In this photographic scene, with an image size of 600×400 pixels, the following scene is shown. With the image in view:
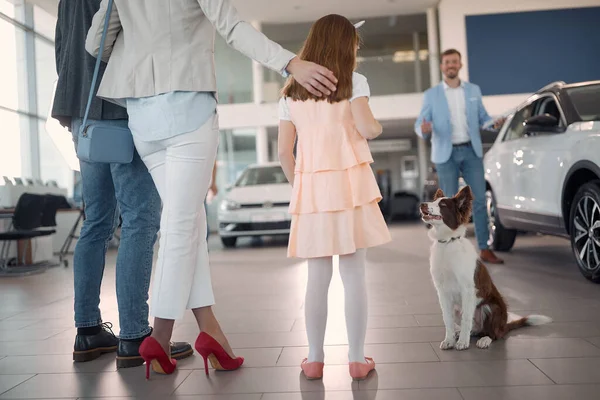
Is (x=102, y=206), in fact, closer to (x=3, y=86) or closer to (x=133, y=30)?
(x=133, y=30)

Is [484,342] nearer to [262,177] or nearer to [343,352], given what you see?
[343,352]

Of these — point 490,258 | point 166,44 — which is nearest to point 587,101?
point 490,258

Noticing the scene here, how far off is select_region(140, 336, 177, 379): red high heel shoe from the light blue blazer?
3484 millimetres

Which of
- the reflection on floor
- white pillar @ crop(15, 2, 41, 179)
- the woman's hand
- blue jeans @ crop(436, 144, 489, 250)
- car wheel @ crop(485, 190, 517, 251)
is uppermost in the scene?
white pillar @ crop(15, 2, 41, 179)

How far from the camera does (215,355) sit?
7.15ft

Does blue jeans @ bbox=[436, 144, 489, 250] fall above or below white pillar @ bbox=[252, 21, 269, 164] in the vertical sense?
below

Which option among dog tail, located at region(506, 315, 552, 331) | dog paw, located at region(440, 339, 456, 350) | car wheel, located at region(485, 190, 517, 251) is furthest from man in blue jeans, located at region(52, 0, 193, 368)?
car wheel, located at region(485, 190, 517, 251)

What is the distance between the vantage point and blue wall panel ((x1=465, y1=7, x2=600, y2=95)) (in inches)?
566

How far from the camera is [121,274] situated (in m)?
2.33

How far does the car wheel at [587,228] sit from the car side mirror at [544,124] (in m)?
0.57

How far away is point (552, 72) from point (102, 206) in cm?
1441

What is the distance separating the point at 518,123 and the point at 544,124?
4.17 ft

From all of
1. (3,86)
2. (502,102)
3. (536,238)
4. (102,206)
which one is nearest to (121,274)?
(102,206)

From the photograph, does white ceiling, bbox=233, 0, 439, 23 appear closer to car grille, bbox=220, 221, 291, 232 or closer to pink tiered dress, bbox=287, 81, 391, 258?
car grille, bbox=220, 221, 291, 232
